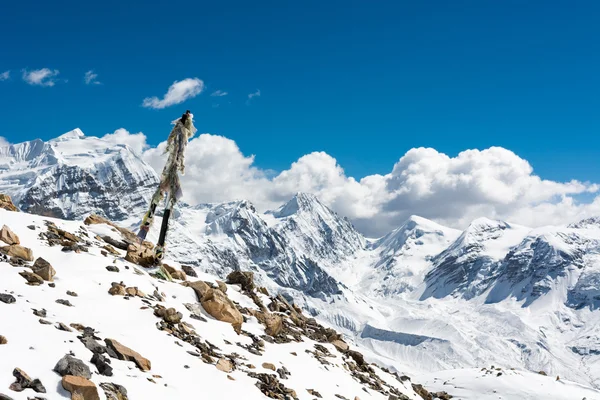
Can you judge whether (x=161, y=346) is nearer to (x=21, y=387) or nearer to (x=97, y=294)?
(x=97, y=294)

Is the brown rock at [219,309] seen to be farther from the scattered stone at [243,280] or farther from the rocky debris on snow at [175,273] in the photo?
the scattered stone at [243,280]

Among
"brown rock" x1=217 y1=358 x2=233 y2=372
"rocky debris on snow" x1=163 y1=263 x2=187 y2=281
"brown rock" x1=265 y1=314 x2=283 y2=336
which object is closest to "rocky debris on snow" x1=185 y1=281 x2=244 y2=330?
"brown rock" x1=265 y1=314 x2=283 y2=336

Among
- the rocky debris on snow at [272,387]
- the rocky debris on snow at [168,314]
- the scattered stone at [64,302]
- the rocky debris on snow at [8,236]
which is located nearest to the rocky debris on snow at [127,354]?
the scattered stone at [64,302]

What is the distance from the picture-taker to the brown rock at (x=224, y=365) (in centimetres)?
1787

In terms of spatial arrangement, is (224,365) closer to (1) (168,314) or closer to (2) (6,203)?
(1) (168,314)

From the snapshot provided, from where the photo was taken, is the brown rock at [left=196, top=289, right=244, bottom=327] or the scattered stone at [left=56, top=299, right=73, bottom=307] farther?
the brown rock at [left=196, top=289, right=244, bottom=327]

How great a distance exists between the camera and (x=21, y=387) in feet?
37.4

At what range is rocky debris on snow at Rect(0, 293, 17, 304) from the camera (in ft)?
51.5

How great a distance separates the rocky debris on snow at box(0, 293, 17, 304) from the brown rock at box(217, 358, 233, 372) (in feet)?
23.0

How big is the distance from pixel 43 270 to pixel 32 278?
832 mm

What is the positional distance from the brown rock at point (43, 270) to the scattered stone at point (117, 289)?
2318 millimetres

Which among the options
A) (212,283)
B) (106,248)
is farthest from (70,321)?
(212,283)

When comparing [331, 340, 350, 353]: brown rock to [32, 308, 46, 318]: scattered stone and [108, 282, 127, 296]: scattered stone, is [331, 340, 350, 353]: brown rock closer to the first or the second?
[108, 282, 127, 296]: scattered stone

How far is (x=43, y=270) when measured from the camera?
1934 cm
